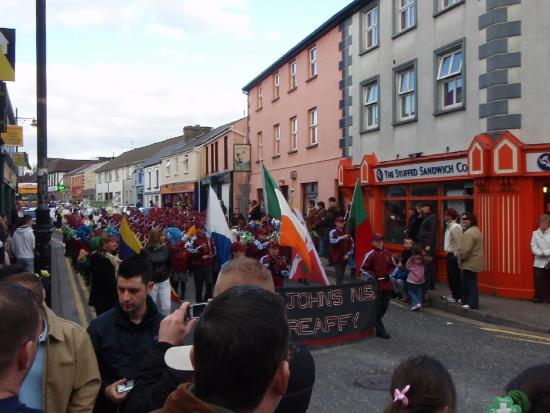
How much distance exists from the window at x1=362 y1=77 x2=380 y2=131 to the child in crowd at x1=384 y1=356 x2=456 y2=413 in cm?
1634

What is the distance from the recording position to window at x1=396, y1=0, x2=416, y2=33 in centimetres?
1653

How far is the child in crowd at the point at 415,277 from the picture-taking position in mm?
11250

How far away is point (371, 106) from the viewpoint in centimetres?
1892

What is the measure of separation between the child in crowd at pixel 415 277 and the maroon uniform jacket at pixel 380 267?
1.60 metres

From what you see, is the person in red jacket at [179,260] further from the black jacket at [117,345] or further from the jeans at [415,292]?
the black jacket at [117,345]

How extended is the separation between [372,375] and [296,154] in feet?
60.8

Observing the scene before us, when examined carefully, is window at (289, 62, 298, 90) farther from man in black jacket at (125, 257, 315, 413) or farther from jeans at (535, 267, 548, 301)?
man in black jacket at (125, 257, 315, 413)

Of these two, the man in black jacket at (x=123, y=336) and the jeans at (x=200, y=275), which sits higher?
the man in black jacket at (x=123, y=336)

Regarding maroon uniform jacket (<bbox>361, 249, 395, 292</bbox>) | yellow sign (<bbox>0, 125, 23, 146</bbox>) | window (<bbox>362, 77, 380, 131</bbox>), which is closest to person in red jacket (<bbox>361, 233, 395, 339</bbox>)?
maroon uniform jacket (<bbox>361, 249, 395, 292</bbox>)

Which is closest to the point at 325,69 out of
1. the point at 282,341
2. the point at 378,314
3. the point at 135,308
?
the point at 378,314

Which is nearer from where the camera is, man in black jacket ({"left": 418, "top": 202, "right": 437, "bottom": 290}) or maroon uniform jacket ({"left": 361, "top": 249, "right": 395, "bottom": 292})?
maroon uniform jacket ({"left": 361, "top": 249, "right": 395, "bottom": 292})

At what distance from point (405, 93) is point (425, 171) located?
2.73m

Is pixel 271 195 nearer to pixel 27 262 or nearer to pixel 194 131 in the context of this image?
pixel 27 262

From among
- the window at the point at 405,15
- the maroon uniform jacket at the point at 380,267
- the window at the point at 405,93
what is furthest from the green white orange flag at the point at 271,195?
the window at the point at 405,15
